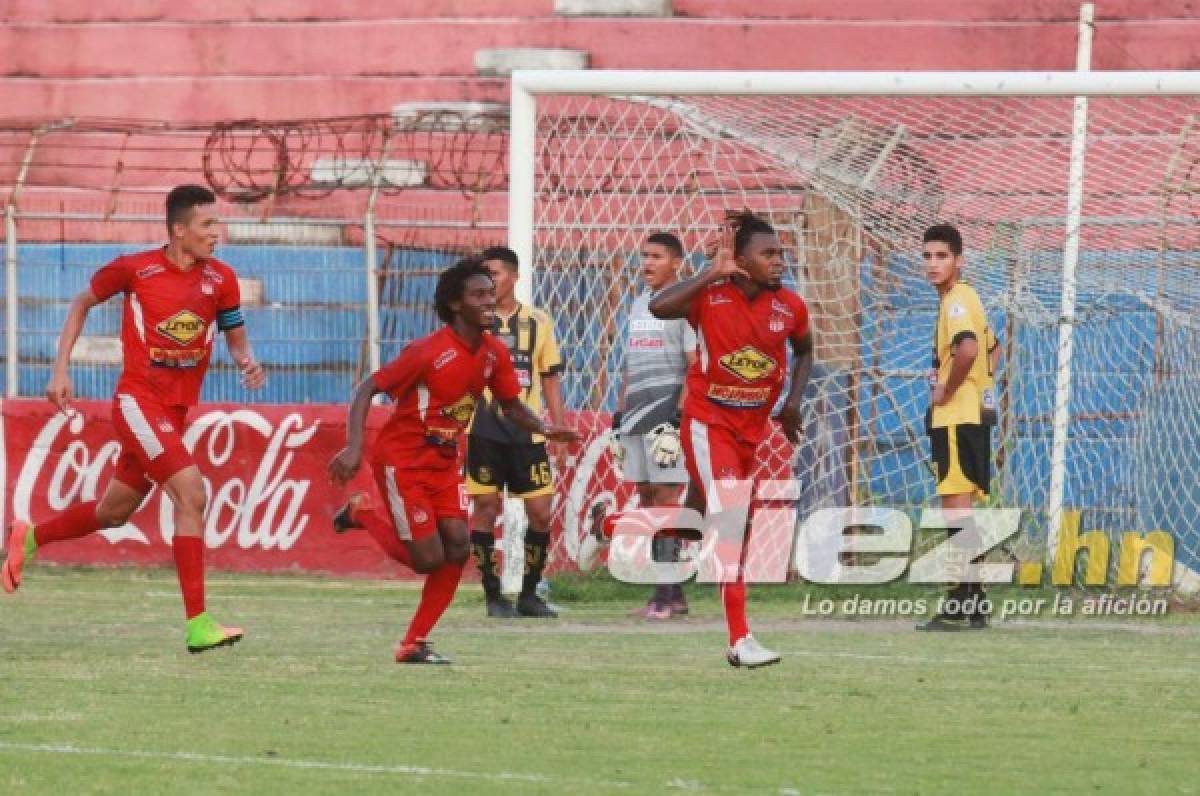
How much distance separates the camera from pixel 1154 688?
33.3 feet

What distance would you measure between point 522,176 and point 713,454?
15.4 ft

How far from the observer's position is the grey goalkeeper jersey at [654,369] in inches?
568

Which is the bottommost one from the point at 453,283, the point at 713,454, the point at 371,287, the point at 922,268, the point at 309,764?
the point at 309,764

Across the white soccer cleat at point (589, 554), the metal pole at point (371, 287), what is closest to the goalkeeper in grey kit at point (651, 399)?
the white soccer cleat at point (589, 554)

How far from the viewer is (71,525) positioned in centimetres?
1174

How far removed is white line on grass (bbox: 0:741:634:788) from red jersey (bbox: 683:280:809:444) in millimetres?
Result: 3826

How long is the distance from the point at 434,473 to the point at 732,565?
57.3 inches

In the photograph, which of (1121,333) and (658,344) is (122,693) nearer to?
(658,344)

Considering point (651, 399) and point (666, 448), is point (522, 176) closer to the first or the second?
point (651, 399)

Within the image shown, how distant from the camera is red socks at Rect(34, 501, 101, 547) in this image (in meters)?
Answer: 11.7

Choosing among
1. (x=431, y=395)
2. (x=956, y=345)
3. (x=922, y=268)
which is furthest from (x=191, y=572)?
(x=922, y=268)

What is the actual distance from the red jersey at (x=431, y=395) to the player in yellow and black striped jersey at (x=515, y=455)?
126 inches

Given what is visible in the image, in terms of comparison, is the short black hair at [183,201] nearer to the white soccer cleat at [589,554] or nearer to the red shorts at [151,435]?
the red shorts at [151,435]

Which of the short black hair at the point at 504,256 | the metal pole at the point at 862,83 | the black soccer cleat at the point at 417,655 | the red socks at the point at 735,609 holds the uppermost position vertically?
the metal pole at the point at 862,83
